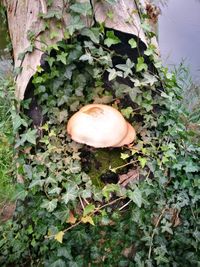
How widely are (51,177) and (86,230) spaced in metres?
0.30

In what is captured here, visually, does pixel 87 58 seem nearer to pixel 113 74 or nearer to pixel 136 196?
pixel 113 74

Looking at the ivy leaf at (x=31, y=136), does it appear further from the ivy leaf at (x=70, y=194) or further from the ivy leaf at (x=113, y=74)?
the ivy leaf at (x=113, y=74)

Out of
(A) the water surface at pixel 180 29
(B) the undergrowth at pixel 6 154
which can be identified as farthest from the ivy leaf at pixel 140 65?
(A) the water surface at pixel 180 29

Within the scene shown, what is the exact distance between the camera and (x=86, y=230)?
5.24 feet

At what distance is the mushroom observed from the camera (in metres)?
1.38

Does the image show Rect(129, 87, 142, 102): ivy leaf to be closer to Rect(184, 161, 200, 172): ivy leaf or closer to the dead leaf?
the dead leaf

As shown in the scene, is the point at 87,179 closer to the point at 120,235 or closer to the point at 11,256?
the point at 120,235

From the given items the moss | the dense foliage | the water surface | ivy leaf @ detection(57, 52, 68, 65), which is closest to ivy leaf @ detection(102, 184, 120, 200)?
the dense foliage

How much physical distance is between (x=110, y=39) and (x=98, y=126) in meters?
0.36

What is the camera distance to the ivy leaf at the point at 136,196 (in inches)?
58.3

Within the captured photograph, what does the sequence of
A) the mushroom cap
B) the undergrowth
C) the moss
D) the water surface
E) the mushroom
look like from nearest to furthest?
the mushroom < the mushroom cap < the moss < the undergrowth < the water surface

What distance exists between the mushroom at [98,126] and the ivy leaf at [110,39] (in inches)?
9.8

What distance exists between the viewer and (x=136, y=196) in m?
1.49

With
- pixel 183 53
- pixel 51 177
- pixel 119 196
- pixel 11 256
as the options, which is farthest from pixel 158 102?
pixel 183 53
